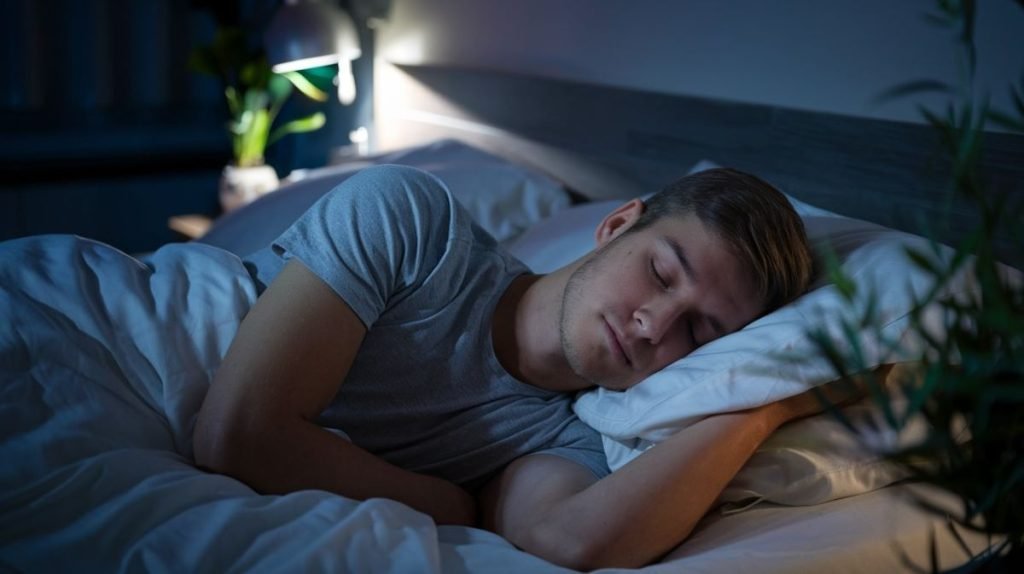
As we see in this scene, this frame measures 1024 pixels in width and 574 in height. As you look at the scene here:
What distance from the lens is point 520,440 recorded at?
122 cm

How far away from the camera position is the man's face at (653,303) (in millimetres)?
1106

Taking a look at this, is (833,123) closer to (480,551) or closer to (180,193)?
(480,551)

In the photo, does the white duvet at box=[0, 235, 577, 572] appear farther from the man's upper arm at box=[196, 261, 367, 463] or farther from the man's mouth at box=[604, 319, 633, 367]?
the man's mouth at box=[604, 319, 633, 367]

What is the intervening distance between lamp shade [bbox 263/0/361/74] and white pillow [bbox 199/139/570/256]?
0.47 metres

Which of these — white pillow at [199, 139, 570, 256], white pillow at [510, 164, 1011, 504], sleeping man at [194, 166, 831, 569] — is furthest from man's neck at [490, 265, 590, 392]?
white pillow at [199, 139, 570, 256]

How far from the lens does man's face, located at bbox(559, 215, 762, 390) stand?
111cm

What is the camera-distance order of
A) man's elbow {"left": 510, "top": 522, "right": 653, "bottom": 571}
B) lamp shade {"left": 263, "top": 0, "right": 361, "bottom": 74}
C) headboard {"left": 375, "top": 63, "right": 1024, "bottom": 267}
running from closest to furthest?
1. man's elbow {"left": 510, "top": 522, "right": 653, "bottom": 571}
2. headboard {"left": 375, "top": 63, "right": 1024, "bottom": 267}
3. lamp shade {"left": 263, "top": 0, "right": 361, "bottom": 74}

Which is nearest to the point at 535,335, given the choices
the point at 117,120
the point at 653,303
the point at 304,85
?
the point at 653,303

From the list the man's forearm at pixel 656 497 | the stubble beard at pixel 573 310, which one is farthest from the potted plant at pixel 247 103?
the man's forearm at pixel 656 497

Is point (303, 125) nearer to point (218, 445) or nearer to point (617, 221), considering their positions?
point (617, 221)

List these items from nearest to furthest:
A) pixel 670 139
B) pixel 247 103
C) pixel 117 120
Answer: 1. pixel 670 139
2. pixel 247 103
3. pixel 117 120

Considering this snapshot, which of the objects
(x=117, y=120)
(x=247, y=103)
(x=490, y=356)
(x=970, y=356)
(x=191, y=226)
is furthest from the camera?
(x=117, y=120)

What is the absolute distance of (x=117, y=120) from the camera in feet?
9.91

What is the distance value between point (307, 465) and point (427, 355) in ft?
0.77
